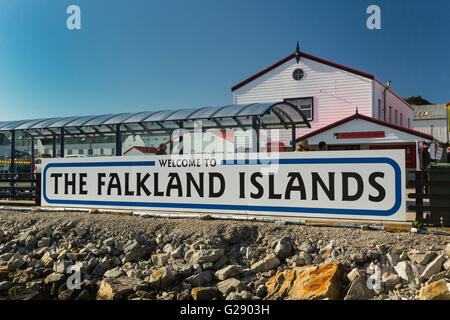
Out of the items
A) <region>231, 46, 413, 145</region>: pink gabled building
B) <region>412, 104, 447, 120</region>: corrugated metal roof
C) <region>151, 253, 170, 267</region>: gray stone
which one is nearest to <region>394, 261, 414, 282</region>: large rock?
<region>151, 253, 170, 267</region>: gray stone

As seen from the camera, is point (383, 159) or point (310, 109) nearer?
point (383, 159)

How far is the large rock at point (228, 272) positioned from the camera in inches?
297

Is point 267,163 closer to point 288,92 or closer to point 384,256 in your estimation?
point 384,256

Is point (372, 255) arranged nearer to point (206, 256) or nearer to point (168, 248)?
point (206, 256)

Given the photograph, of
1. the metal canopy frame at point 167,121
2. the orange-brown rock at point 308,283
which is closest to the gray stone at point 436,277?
the orange-brown rock at point 308,283

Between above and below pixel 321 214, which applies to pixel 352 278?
below

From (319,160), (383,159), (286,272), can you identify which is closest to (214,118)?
(319,160)

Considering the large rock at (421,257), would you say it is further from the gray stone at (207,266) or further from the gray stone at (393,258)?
the gray stone at (207,266)

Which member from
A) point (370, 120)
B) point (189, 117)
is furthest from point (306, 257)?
point (370, 120)

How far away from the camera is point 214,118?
13734 mm

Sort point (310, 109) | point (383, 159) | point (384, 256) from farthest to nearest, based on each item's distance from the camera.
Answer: point (310, 109)
point (383, 159)
point (384, 256)

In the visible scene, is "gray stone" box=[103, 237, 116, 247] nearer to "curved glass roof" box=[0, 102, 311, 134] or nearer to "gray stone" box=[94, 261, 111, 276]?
"gray stone" box=[94, 261, 111, 276]

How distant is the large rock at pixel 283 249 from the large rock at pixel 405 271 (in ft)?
6.44

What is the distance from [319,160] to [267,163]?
1.24 meters
